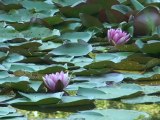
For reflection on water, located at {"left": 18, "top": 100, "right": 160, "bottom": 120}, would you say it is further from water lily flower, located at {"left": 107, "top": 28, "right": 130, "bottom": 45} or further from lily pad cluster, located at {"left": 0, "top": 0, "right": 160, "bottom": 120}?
water lily flower, located at {"left": 107, "top": 28, "right": 130, "bottom": 45}

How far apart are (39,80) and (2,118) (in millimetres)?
406

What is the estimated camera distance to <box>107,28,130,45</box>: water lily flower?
272 centimetres

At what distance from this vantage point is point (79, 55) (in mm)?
2537

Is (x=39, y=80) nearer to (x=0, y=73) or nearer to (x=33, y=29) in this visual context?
(x=0, y=73)

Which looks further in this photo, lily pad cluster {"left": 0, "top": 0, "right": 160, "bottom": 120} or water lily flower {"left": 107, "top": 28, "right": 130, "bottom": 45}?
water lily flower {"left": 107, "top": 28, "right": 130, "bottom": 45}

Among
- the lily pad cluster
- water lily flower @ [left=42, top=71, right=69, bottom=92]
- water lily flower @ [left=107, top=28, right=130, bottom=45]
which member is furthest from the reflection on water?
water lily flower @ [left=107, top=28, right=130, bottom=45]

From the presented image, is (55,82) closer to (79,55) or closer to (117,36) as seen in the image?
Result: (79,55)

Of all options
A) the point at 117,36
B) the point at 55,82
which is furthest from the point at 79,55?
the point at 55,82

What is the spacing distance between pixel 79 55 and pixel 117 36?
0.28 meters

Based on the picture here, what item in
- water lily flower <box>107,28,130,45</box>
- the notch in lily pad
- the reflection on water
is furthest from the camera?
water lily flower <box>107,28,130,45</box>

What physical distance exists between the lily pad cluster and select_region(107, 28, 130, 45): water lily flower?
0.03m

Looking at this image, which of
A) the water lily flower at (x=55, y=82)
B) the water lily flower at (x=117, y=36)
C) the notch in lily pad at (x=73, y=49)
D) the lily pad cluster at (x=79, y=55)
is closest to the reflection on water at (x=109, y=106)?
the lily pad cluster at (x=79, y=55)

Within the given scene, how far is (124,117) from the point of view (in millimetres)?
1808

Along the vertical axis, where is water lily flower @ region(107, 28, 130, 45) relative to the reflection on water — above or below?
above
